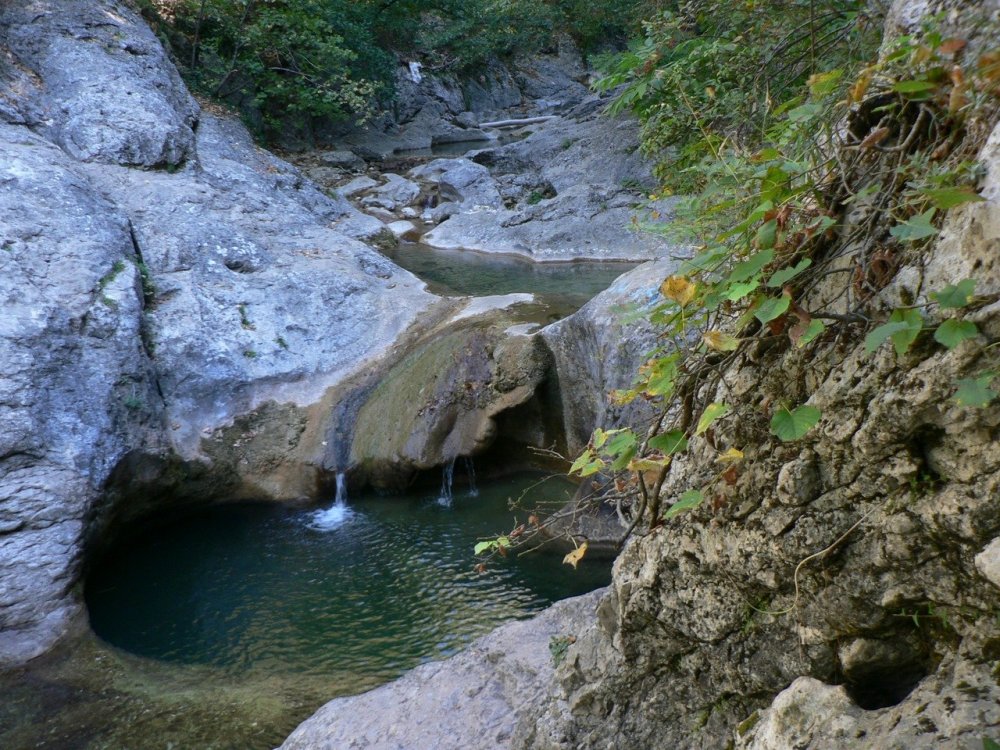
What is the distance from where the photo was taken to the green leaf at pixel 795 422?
5.78ft

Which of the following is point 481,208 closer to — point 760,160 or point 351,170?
point 351,170

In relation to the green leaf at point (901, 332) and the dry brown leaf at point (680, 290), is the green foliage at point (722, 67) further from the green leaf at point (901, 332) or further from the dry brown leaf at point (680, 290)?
the green leaf at point (901, 332)

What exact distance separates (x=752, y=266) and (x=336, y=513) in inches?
269

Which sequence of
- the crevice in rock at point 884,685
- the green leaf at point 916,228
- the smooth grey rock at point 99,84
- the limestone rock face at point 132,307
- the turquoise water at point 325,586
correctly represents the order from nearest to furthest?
the green leaf at point 916,228
the crevice in rock at point 884,685
the turquoise water at point 325,586
the limestone rock face at point 132,307
the smooth grey rock at point 99,84

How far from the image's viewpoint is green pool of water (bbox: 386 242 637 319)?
470 inches

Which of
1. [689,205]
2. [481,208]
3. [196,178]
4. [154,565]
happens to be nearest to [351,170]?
[481,208]

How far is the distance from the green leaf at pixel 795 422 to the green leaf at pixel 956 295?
37cm

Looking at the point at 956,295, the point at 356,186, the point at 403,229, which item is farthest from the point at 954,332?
the point at 356,186

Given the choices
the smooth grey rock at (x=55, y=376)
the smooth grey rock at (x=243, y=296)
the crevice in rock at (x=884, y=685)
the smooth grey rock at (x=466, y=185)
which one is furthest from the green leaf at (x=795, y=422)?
the smooth grey rock at (x=466, y=185)

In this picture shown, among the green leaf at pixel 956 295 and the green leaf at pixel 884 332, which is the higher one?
the green leaf at pixel 956 295

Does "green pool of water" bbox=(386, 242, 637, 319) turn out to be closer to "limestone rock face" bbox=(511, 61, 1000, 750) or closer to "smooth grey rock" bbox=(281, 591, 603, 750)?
"smooth grey rock" bbox=(281, 591, 603, 750)

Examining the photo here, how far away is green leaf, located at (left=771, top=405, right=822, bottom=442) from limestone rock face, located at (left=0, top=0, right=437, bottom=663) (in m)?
6.11

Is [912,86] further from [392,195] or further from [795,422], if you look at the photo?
[392,195]

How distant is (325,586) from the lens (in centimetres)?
674
